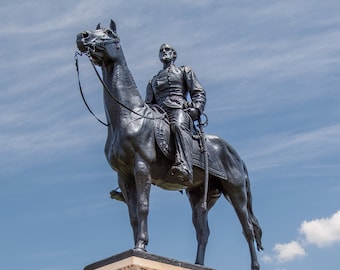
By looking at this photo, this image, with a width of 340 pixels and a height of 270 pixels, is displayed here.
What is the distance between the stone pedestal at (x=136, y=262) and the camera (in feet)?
43.2

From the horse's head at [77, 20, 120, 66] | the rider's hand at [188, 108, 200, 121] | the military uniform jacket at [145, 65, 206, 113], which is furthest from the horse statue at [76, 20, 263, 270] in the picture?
the military uniform jacket at [145, 65, 206, 113]

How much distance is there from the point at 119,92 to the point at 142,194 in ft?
5.65

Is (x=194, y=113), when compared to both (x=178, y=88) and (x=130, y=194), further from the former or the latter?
(x=130, y=194)

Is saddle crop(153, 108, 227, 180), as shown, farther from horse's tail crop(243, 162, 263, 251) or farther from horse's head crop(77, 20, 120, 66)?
horse's head crop(77, 20, 120, 66)

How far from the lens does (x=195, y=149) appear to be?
15.1 metres

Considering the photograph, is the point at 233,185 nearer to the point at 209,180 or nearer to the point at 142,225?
the point at 209,180

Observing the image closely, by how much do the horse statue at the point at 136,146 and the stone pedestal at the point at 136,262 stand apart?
0.23 m

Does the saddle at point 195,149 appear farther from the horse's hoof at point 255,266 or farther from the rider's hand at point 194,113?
the horse's hoof at point 255,266

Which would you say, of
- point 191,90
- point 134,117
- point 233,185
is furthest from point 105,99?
point 233,185

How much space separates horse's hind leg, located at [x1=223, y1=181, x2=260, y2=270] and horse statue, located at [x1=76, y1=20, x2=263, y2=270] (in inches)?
8.8

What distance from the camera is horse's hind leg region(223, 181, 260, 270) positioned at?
1580 centimetres

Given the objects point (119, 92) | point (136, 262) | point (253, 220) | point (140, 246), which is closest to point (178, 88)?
point (119, 92)

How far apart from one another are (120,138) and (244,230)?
3082 millimetres

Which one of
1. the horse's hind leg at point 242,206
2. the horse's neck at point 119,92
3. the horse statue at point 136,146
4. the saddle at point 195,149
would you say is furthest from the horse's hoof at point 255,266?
the horse's neck at point 119,92
